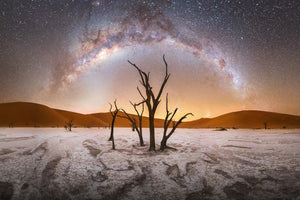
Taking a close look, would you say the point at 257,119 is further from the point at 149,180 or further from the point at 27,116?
the point at 27,116

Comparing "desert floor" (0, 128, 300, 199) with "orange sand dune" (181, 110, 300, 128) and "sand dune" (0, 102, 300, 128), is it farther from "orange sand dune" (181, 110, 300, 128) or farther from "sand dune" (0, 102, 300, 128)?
"orange sand dune" (181, 110, 300, 128)

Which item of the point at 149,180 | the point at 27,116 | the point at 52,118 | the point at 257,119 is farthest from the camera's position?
the point at 257,119

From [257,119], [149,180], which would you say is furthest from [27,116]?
[257,119]

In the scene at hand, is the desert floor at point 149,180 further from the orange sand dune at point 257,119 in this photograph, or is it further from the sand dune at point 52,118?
the orange sand dune at point 257,119

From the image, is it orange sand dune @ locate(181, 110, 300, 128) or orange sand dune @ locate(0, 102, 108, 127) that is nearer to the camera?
orange sand dune @ locate(0, 102, 108, 127)

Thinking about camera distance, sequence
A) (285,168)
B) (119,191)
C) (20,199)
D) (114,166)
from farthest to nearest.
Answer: (114,166)
(285,168)
(119,191)
(20,199)

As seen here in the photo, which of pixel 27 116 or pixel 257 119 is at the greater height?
pixel 27 116

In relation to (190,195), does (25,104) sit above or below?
above

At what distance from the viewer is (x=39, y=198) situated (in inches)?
116

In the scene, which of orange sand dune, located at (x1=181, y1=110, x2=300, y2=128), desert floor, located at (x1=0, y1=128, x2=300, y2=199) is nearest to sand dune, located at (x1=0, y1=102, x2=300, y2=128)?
orange sand dune, located at (x1=181, y1=110, x2=300, y2=128)

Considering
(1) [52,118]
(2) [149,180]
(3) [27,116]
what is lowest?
(2) [149,180]

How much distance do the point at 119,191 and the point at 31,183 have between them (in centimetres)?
203

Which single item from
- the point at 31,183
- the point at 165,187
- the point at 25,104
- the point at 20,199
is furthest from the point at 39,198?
the point at 25,104

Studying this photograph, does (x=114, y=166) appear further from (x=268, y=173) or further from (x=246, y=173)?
(x=268, y=173)
